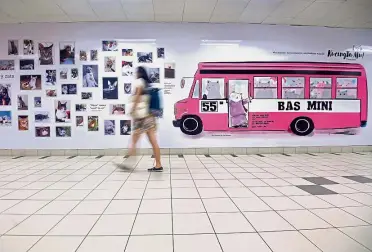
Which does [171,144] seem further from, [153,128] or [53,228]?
[53,228]

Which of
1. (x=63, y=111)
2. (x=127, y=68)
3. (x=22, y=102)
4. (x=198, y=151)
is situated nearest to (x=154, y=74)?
(x=127, y=68)

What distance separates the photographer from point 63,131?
201 inches

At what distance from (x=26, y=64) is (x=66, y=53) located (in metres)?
0.89

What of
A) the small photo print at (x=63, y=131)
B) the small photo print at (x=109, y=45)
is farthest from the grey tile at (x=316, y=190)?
the small photo print at (x=63, y=131)

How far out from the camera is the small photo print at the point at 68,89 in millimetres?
5074

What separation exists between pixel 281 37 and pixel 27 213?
5.58 meters

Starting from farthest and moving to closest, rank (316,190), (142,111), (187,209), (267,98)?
1. (267,98)
2. (142,111)
3. (316,190)
4. (187,209)

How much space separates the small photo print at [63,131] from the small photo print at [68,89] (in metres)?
0.76

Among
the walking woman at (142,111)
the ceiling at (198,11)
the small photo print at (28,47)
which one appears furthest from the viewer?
the small photo print at (28,47)

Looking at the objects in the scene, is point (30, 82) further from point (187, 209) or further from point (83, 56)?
point (187, 209)

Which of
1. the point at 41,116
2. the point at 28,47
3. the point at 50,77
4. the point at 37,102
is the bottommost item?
the point at 41,116

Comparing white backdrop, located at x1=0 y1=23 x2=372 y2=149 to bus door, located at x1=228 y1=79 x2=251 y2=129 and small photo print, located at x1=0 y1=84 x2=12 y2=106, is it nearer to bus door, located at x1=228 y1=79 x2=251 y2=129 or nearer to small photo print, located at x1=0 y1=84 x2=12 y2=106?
small photo print, located at x1=0 y1=84 x2=12 y2=106

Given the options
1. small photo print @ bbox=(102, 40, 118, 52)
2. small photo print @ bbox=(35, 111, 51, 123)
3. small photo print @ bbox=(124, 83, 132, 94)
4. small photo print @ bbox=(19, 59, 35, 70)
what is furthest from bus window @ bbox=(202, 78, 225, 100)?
small photo print @ bbox=(19, 59, 35, 70)

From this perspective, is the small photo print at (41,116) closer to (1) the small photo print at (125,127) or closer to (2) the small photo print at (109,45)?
(1) the small photo print at (125,127)
